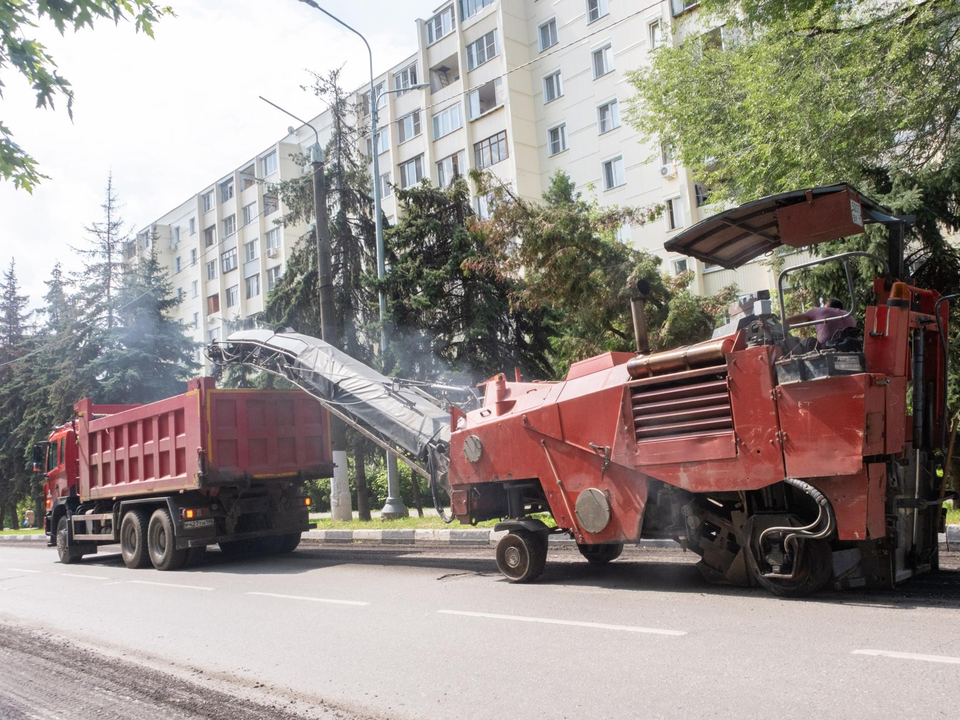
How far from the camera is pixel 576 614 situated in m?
6.90

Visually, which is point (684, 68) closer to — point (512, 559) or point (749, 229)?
point (749, 229)

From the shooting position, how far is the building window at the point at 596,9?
3153 cm

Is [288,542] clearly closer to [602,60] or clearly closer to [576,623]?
[576,623]

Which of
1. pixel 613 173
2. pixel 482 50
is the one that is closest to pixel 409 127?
pixel 482 50

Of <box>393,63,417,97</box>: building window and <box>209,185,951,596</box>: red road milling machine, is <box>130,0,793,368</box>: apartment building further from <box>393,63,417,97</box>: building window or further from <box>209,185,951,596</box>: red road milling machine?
<box>209,185,951,596</box>: red road milling machine

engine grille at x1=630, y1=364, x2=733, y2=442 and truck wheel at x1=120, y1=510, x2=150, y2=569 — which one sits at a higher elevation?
engine grille at x1=630, y1=364, x2=733, y2=442

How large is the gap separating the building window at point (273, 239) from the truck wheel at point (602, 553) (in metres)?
42.6

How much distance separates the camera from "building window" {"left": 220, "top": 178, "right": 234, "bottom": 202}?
179ft

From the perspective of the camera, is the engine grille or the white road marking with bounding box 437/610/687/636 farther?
the engine grille

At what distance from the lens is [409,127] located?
130 feet

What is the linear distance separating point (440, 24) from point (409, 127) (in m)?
4.64

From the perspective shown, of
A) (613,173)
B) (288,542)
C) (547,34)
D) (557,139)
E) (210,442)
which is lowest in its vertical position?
(288,542)

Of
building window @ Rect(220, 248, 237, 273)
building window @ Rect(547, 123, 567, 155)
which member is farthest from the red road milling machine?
building window @ Rect(220, 248, 237, 273)

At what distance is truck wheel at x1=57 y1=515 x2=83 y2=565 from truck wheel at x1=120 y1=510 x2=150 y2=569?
2.25m
